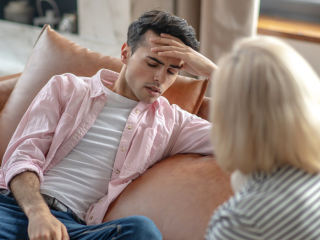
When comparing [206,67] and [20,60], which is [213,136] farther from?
[20,60]

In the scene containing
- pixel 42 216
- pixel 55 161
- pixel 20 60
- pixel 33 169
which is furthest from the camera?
pixel 20 60

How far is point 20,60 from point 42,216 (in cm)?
303

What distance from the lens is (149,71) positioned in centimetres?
133

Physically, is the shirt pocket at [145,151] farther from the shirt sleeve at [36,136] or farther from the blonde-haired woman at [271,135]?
the blonde-haired woman at [271,135]

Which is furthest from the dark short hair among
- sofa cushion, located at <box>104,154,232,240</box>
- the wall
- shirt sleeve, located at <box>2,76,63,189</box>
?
the wall

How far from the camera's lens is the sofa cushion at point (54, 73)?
1.50m

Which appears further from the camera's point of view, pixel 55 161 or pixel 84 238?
pixel 55 161

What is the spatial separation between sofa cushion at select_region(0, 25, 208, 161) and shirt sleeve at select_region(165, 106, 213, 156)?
0.13 m

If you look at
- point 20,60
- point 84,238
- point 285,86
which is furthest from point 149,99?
point 20,60

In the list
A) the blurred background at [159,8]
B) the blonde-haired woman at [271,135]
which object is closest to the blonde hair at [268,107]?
the blonde-haired woman at [271,135]

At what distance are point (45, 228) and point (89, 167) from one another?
31cm

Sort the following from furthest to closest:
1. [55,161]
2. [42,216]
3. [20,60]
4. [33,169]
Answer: [20,60] < [55,161] < [33,169] < [42,216]

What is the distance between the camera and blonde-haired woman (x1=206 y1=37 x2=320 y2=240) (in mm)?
590

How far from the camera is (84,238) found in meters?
1.04
